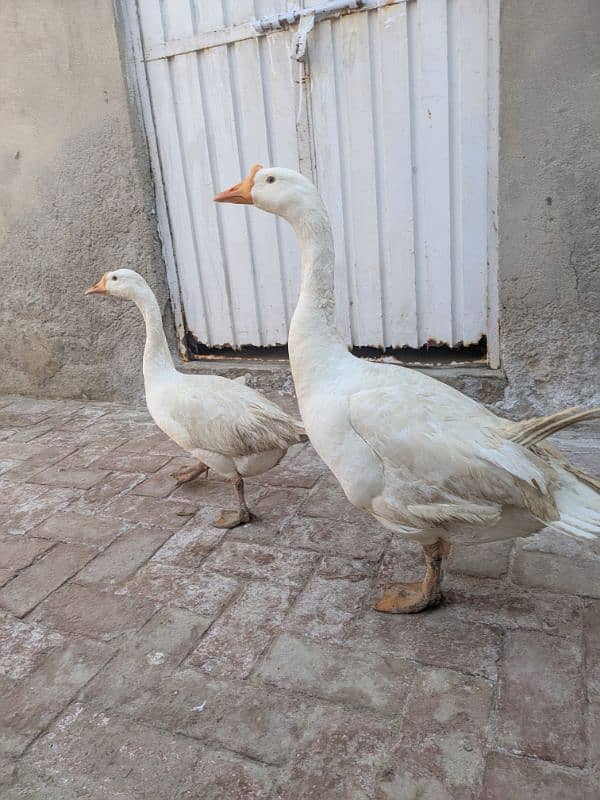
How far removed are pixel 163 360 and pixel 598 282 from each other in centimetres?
280

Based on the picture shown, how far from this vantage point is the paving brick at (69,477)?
3.91 meters

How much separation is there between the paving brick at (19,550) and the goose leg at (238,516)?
0.93 metres

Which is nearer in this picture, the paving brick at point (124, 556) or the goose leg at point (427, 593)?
the goose leg at point (427, 593)

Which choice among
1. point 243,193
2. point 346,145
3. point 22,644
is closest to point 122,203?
point 346,145

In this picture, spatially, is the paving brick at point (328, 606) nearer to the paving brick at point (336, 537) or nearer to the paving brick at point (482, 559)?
the paving brick at point (336, 537)

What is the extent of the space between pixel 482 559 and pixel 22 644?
2.05 m

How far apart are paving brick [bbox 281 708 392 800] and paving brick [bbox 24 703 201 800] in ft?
1.13

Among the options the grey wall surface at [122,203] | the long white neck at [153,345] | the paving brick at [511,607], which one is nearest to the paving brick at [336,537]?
the paving brick at [511,607]

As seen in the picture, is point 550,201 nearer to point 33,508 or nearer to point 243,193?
point 243,193

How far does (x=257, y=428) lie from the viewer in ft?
10.1

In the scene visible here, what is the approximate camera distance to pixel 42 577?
2896 millimetres

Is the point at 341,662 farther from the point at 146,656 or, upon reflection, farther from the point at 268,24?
the point at 268,24

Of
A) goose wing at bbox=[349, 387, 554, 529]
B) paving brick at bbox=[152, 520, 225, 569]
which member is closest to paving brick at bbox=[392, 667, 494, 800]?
goose wing at bbox=[349, 387, 554, 529]

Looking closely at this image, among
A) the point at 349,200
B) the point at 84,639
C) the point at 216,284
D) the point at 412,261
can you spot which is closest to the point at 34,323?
the point at 216,284
